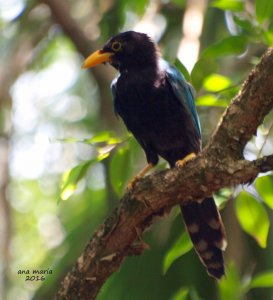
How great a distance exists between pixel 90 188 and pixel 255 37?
425cm

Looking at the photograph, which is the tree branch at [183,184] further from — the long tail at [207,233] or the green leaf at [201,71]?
the long tail at [207,233]

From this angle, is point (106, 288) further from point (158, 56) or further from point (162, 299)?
point (158, 56)

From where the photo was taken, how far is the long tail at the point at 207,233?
452cm

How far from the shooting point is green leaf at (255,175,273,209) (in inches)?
153

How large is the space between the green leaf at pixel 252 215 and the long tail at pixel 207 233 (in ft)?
1.78

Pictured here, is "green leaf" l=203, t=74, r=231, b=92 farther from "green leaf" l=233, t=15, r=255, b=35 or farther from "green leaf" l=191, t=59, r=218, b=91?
"green leaf" l=233, t=15, r=255, b=35

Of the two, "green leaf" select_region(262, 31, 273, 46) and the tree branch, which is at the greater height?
"green leaf" select_region(262, 31, 273, 46)

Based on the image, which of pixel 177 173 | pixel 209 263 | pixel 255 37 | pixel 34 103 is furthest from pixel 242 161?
pixel 34 103

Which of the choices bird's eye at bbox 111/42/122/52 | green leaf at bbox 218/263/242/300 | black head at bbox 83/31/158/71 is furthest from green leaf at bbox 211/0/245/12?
bird's eye at bbox 111/42/122/52

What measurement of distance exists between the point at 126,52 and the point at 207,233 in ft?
5.31

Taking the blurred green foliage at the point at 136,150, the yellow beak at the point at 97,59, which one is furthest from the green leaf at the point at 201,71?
the yellow beak at the point at 97,59

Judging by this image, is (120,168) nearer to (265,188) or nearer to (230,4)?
(265,188)

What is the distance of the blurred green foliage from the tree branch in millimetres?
173

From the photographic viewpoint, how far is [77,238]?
6.50 metres
